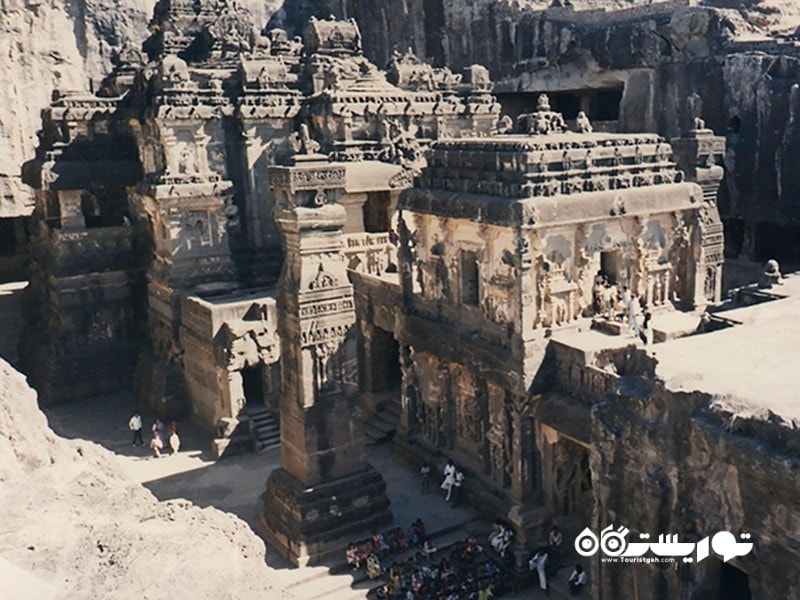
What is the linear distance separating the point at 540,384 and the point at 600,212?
3.34 m

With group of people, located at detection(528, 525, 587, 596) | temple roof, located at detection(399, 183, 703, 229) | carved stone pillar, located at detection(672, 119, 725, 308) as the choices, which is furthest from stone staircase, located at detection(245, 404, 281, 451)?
carved stone pillar, located at detection(672, 119, 725, 308)

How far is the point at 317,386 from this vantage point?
49.4 feet

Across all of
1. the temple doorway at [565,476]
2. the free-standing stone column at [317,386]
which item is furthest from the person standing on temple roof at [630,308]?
the free-standing stone column at [317,386]

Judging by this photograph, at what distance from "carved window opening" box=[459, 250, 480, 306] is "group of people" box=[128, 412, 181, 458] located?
8.50m

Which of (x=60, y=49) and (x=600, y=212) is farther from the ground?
(x=60, y=49)

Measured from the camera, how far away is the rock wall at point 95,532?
407 centimetres

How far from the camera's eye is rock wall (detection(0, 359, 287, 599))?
13.3 feet

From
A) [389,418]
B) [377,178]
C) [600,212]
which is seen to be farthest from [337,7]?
[600,212]

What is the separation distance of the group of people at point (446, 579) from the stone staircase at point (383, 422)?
17.0 ft

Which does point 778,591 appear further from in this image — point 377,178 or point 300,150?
point 377,178

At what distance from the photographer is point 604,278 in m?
15.9

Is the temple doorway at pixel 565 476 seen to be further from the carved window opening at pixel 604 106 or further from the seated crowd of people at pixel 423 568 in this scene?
the carved window opening at pixel 604 106

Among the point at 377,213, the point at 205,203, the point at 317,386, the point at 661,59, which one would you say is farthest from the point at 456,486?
the point at 661,59

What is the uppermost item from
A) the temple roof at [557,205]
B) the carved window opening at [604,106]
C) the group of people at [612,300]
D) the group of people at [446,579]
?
the carved window opening at [604,106]
